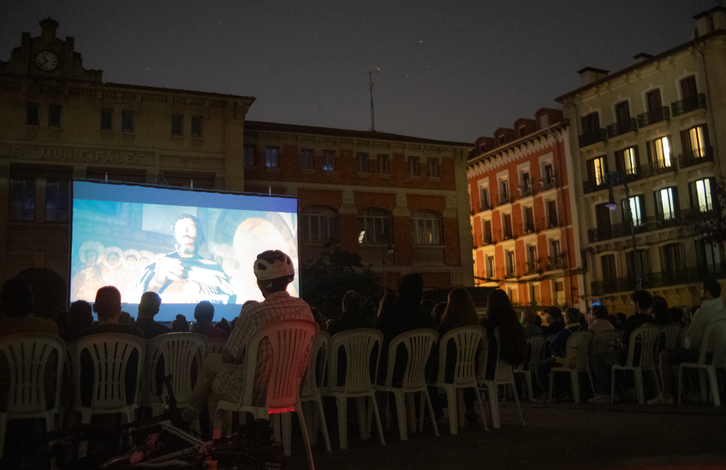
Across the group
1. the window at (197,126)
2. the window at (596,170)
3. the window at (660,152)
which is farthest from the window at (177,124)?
the window at (660,152)

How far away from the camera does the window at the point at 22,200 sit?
783 inches

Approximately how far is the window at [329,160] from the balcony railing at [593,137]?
14.4m

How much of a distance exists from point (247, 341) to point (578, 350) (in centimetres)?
579

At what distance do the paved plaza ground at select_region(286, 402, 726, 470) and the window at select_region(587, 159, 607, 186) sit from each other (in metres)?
27.6

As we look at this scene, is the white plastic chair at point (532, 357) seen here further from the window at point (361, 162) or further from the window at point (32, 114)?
the window at point (361, 162)

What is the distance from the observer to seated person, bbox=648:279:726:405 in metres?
7.14

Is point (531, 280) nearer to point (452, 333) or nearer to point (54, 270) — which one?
point (54, 270)

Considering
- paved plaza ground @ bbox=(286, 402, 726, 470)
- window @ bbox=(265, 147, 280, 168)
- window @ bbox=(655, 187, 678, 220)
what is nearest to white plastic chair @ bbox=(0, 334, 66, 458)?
paved plaza ground @ bbox=(286, 402, 726, 470)

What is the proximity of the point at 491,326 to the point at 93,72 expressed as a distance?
18.8m

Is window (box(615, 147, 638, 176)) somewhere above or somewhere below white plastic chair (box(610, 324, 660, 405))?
above

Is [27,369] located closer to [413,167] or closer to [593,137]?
[413,167]

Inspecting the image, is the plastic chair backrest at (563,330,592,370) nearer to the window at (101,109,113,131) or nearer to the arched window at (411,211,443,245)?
the window at (101,109,113,131)

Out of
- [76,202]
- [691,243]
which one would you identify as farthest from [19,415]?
[691,243]

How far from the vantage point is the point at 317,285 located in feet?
71.7
